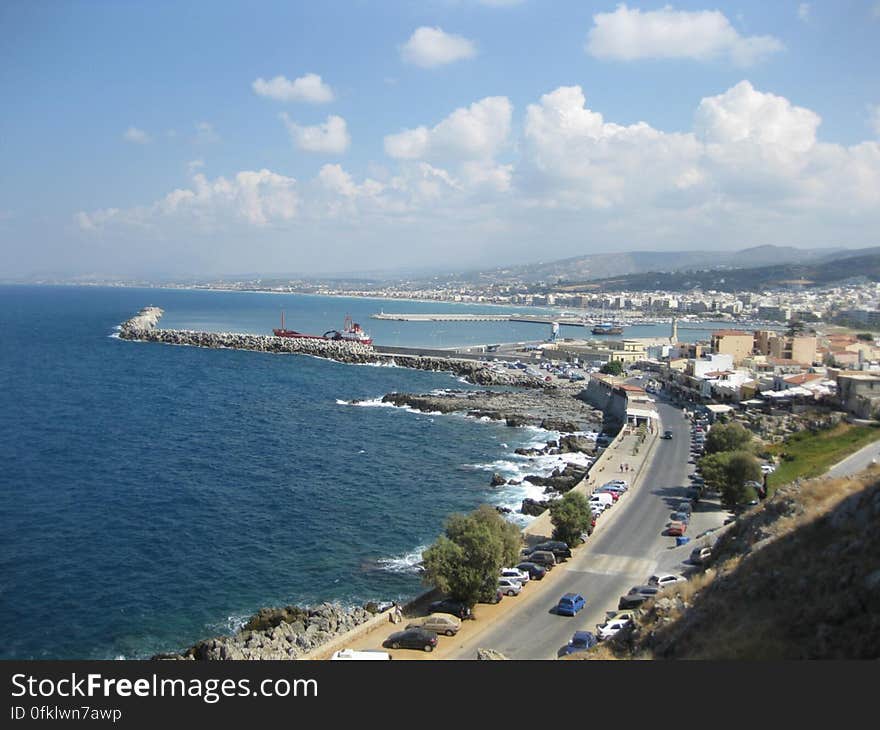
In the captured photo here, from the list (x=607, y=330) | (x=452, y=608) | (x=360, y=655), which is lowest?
(x=452, y=608)

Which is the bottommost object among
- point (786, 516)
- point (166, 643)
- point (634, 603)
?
point (166, 643)

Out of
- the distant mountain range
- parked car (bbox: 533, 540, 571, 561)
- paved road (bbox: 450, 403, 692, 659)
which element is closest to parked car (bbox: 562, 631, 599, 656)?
paved road (bbox: 450, 403, 692, 659)

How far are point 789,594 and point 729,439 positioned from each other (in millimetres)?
13738

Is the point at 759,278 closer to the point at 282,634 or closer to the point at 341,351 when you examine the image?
the point at 341,351

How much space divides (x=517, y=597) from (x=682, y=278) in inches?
7064

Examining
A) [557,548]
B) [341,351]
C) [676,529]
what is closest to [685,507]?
[676,529]

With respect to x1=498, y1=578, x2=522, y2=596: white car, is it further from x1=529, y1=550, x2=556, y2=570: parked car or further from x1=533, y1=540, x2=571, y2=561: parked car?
x1=533, y1=540, x2=571, y2=561: parked car

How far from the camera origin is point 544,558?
1329 cm

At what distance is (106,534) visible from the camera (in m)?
16.4

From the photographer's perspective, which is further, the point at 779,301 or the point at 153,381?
the point at 779,301

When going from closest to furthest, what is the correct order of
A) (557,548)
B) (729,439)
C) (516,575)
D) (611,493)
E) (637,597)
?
1. (637,597)
2. (516,575)
3. (557,548)
4. (611,493)
5. (729,439)

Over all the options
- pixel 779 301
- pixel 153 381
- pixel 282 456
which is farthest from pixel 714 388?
pixel 779 301

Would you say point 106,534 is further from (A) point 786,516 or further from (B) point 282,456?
(A) point 786,516

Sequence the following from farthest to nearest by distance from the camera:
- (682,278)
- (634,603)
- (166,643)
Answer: (682,278), (166,643), (634,603)
